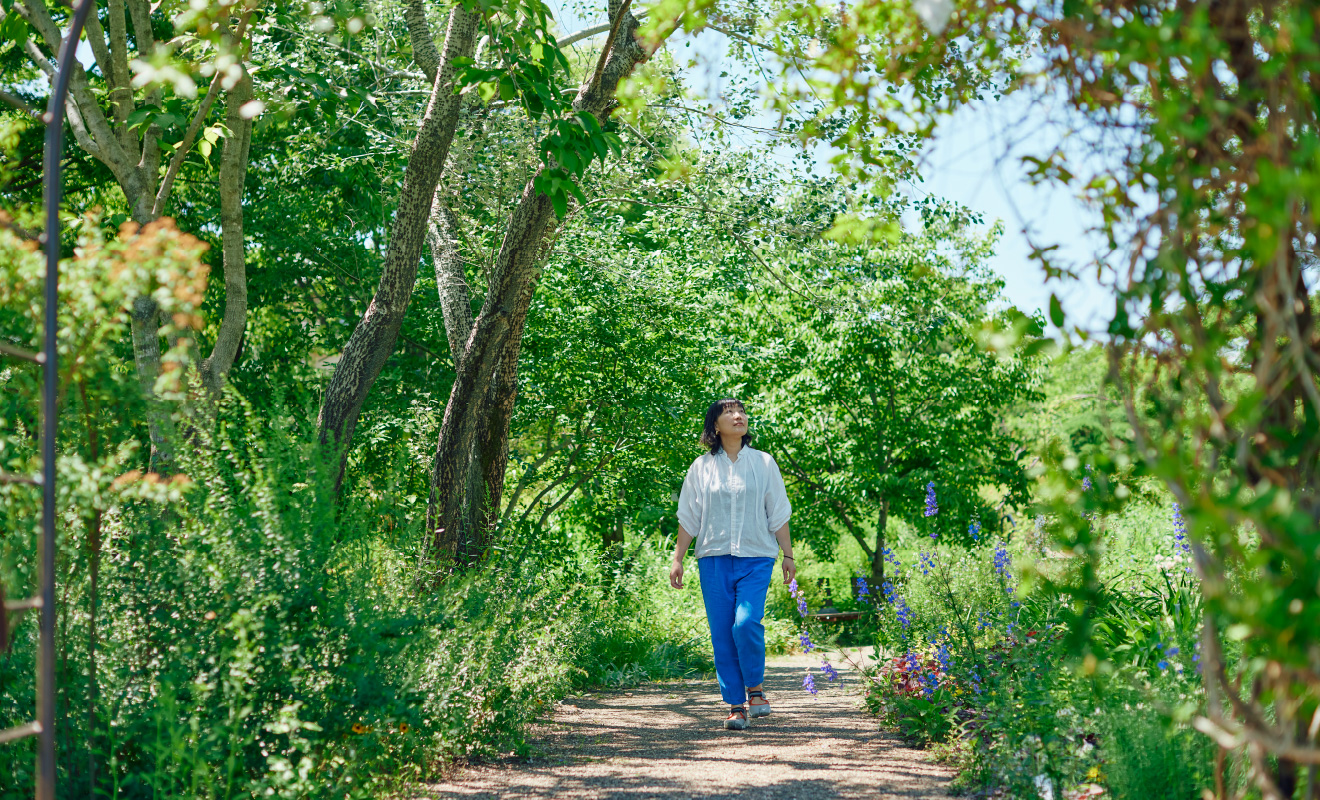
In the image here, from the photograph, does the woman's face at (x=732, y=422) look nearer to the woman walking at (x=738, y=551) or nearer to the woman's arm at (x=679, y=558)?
the woman walking at (x=738, y=551)

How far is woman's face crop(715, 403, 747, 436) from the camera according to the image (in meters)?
5.64

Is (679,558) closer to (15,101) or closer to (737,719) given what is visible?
(737,719)

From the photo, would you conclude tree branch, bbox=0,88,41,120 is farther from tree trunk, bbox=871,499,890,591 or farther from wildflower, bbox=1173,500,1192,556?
tree trunk, bbox=871,499,890,591

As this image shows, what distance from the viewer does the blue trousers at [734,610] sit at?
18.0 feet

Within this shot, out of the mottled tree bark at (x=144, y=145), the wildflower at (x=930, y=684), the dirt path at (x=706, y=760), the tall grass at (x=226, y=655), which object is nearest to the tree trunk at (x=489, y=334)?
the dirt path at (x=706, y=760)

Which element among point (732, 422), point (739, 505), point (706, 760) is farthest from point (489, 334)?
point (706, 760)

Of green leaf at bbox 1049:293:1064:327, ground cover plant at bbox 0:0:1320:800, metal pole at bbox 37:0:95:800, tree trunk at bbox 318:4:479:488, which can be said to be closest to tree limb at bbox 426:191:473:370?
ground cover plant at bbox 0:0:1320:800

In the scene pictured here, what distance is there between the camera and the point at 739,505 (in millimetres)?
5555

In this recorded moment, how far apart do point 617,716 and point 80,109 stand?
506cm

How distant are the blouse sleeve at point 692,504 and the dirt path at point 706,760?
1166 mm

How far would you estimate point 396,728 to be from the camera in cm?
373

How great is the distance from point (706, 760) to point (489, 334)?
3.14 meters

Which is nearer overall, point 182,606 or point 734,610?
point 182,606

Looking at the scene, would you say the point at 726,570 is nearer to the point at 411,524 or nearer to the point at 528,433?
the point at 411,524
